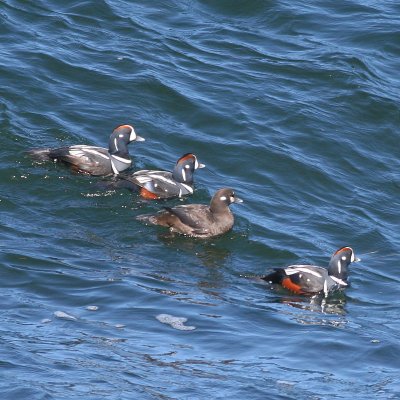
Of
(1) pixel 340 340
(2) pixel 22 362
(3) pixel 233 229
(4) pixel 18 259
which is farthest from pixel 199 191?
(2) pixel 22 362

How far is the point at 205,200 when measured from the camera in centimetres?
1858

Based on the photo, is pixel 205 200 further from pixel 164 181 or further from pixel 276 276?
pixel 276 276

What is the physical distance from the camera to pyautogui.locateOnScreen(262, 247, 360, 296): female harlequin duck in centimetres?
1535

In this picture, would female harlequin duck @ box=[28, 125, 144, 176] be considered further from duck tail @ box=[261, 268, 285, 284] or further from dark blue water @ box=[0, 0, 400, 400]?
duck tail @ box=[261, 268, 285, 284]

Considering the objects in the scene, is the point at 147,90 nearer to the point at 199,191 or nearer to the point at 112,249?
the point at 199,191

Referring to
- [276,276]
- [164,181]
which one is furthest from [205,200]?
[276,276]

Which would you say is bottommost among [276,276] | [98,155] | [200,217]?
[276,276]

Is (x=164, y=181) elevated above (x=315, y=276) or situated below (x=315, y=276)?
above

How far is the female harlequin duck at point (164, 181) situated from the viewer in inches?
701

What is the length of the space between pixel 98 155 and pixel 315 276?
4.51 meters

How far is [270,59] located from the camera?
984 inches

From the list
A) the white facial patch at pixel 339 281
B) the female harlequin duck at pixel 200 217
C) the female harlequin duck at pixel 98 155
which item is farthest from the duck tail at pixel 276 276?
the female harlequin duck at pixel 98 155

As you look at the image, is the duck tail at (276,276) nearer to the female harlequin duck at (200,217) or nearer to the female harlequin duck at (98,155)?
the female harlequin duck at (200,217)

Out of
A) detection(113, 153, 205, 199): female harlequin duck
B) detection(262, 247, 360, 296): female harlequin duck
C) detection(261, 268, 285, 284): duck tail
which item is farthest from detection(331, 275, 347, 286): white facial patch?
detection(113, 153, 205, 199): female harlequin duck
